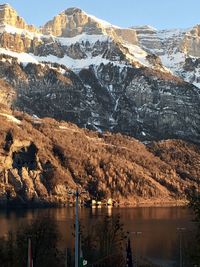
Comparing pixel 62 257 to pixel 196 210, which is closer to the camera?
pixel 196 210

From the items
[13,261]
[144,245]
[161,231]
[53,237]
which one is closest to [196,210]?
[13,261]

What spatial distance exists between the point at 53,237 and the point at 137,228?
69086mm

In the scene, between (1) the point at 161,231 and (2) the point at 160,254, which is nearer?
(2) the point at 160,254

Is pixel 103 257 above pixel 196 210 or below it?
below

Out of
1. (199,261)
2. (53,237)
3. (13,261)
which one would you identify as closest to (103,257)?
(53,237)

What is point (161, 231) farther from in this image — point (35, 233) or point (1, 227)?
point (35, 233)

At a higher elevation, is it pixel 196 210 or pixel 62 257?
pixel 196 210

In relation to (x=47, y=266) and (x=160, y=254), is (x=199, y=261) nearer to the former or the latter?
(x=47, y=266)

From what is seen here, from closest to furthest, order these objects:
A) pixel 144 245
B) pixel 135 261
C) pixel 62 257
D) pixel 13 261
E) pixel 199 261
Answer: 1. pixel 199 261
2. pixel 13 261
3. pixel 62 257
4. pixel 135 261
5. pixel 144 245

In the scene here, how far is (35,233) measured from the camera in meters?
88.4

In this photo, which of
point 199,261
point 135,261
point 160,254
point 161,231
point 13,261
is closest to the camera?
point 199,261

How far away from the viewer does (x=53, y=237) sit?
9175cm

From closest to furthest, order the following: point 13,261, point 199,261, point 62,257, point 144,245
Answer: point 199,261 → point 13,261 → point 62,257 → point 144,245

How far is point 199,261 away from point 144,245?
85.2m
